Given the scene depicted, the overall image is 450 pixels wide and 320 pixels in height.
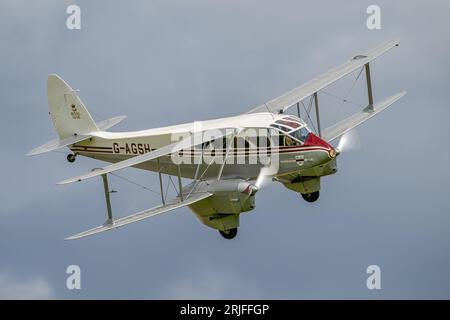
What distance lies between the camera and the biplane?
150 ft

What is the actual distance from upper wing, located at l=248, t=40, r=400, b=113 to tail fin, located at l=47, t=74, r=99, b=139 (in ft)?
23.1

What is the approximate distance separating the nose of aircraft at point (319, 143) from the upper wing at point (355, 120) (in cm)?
291

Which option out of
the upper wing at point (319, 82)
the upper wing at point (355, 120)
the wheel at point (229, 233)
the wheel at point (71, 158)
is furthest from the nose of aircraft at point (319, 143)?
the wheel at point (71, 158)

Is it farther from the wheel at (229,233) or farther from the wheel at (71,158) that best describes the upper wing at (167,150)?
the wheel at (71,158)

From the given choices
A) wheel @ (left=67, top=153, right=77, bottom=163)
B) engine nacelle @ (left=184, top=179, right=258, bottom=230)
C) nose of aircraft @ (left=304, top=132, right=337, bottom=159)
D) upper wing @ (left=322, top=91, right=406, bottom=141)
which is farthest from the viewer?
wheel @ (left=67, top=153, right=77, bottom=163)

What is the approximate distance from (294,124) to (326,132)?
392 cm

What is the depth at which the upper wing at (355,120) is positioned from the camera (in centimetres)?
5025

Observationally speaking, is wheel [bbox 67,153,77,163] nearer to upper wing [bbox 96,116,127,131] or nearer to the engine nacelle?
upper wing [bbox 96,116,127,131]

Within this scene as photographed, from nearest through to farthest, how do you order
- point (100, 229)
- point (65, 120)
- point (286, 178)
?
1. point (100, 229)
2. point (286, 178)
3. point (65, 120)

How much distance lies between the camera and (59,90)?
52969 millimetres

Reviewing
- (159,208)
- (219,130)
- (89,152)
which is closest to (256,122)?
(219,130)

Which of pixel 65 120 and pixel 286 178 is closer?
pixel 286 178

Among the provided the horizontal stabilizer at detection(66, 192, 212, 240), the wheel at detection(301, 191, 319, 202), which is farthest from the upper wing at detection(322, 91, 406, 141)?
the horizontal stabilizer at detection(66, 192, 212, 240)

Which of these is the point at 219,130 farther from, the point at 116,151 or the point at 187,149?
the point at 116,151
